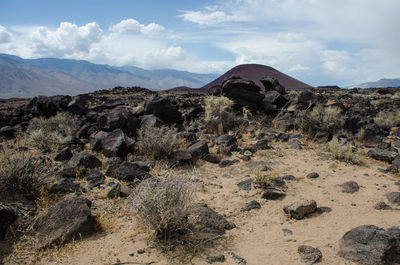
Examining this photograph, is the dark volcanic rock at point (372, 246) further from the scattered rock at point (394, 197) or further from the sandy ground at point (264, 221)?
the scattered rock at point (394, 197)

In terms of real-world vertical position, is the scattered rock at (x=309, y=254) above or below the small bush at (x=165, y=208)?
below

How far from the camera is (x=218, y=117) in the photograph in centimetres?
1006

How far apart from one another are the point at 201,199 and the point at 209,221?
36.1 inches

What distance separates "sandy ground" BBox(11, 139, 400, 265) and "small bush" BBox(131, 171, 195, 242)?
25 cm

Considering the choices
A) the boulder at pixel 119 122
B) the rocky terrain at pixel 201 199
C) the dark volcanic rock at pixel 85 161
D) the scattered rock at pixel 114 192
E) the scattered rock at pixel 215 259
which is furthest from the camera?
the boulder at pixel 119 122

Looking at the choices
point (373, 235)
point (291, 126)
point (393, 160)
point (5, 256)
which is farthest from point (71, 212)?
point (291, 126)

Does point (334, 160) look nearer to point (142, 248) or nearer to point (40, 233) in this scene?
point (142, 248)

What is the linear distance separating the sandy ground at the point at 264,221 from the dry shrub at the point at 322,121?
2554 millimetres

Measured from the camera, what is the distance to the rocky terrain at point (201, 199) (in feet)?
10.6

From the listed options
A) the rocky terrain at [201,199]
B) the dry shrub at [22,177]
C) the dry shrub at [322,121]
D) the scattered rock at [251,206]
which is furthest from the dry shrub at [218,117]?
the dry shrub at [22,177]

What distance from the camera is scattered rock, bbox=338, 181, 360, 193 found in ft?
16.1

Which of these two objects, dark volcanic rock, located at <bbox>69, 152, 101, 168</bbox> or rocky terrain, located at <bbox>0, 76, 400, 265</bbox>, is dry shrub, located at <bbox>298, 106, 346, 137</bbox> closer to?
rocky terrain, located at <bbox>0, 76, 400, 265</bbox>

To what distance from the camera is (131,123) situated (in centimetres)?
832

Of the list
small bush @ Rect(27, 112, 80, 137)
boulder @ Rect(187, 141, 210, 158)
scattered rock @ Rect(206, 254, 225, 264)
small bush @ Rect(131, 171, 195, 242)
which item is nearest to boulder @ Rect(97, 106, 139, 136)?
small bush @ Rect(27, 112, 80, 137)
